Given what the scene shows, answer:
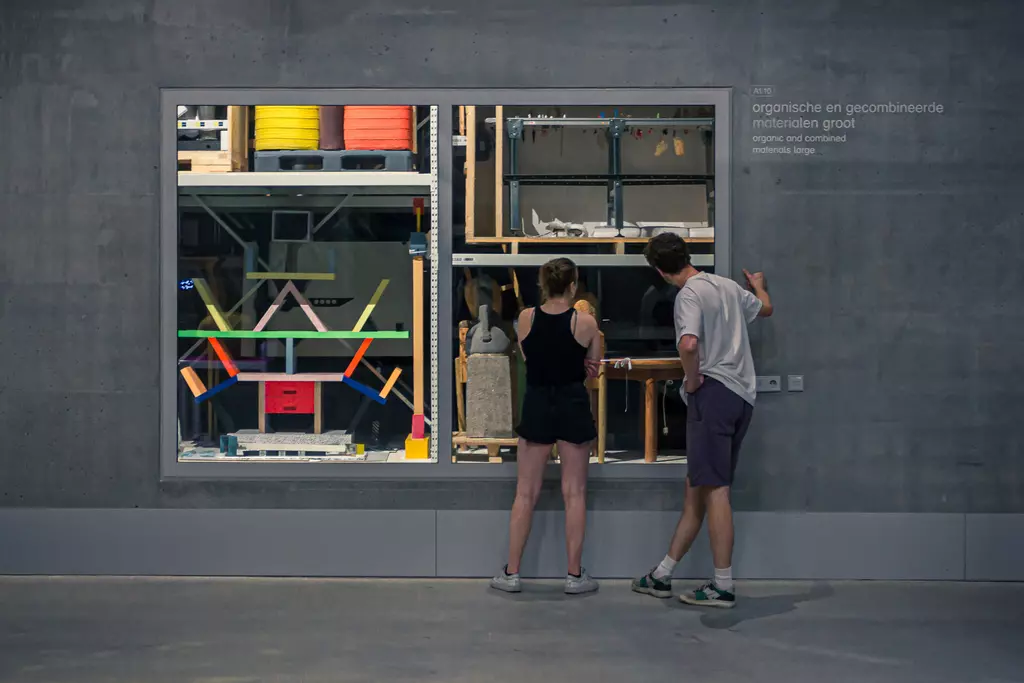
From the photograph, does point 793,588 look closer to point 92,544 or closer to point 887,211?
point 887,211

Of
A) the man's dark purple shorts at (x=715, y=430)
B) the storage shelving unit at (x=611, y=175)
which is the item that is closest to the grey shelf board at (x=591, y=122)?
the storage shelving unit at (x=611, y=175)

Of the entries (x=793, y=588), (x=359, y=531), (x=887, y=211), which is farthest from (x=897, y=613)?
(x=359, y=531)

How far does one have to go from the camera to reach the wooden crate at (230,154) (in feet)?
21.0

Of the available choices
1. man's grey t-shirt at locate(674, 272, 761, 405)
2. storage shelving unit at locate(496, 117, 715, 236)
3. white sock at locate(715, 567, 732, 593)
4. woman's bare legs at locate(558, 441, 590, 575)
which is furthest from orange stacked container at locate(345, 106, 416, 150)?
white sock at locate(715, 567, 732, 593)

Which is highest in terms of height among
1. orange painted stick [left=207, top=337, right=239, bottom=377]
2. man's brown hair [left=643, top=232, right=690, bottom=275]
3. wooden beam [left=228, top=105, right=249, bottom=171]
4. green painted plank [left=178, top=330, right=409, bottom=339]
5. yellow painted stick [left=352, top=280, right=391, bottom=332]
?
wooden beam [left=228, top=105, right=249, bottom=171]

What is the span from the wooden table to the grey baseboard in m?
0.41

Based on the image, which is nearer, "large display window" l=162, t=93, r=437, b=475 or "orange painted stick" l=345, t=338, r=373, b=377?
"large display window" l=162, t=93, r=437, b=475

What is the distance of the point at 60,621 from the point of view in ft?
17.9

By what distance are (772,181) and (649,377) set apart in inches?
51.0

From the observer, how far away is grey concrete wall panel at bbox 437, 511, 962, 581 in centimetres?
630

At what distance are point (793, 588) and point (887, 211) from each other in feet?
7.05

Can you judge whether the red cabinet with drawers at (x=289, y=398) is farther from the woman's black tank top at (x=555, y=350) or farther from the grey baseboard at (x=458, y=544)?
the woman's black tank top at (x=555, y=350)

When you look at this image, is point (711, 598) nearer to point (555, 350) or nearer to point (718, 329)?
point (718, 329)

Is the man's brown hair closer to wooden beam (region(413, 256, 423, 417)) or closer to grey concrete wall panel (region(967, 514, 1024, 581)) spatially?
wooden beam (region(413, 256, 423, 417))
